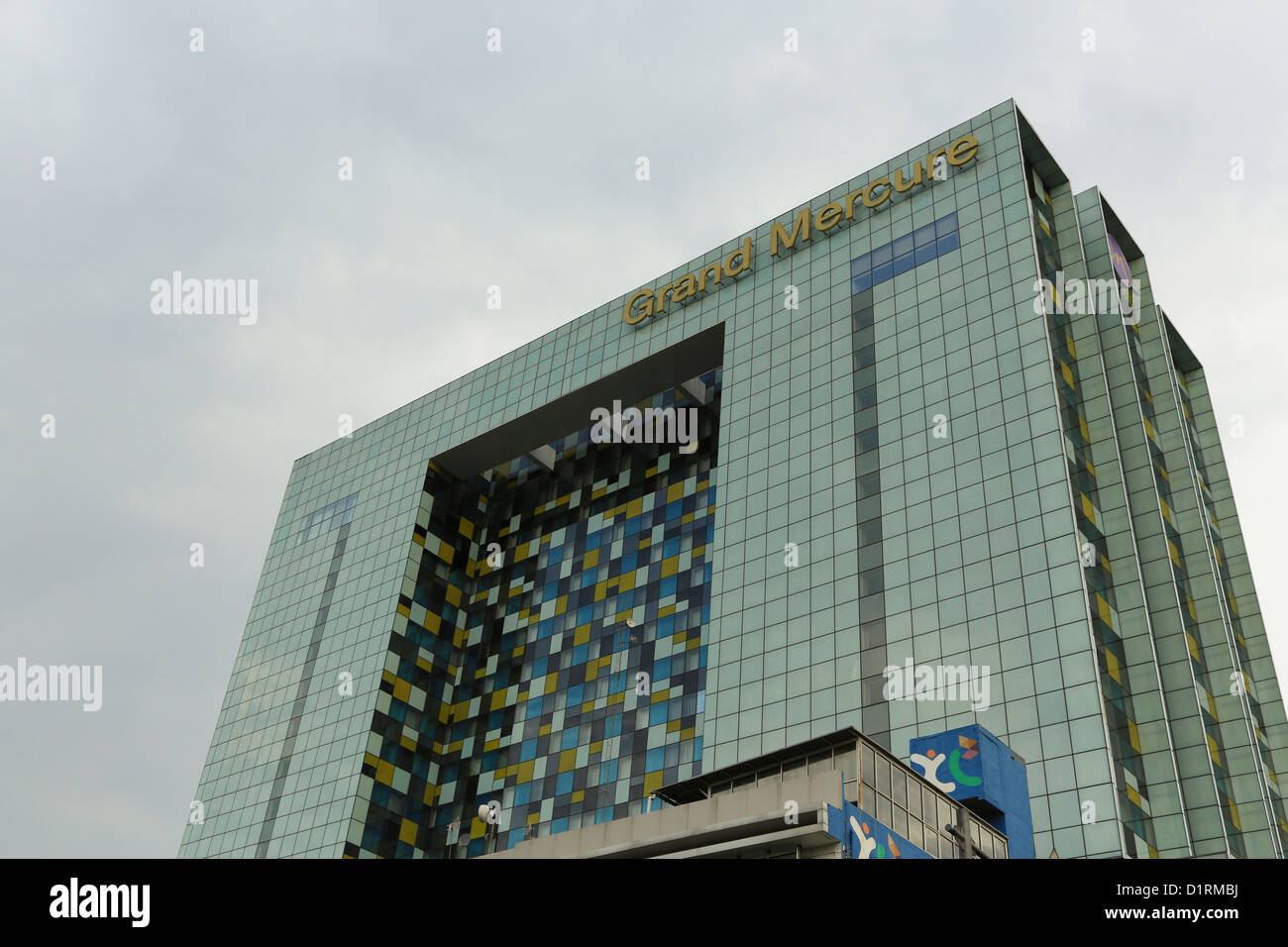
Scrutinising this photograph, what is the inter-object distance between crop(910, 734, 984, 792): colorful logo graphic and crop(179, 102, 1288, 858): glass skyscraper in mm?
5767

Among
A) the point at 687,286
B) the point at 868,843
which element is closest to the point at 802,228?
the point at 687,286

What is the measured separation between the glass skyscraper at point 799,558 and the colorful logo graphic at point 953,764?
18.9 ft

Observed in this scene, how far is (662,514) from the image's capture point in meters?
91.3

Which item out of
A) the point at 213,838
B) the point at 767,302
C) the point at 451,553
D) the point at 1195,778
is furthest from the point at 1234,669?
the point at 213,838

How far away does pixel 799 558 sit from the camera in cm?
7100

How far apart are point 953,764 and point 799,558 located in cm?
2346

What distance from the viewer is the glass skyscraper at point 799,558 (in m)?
60.0

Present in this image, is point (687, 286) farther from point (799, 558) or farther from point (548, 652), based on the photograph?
point (548, 652)

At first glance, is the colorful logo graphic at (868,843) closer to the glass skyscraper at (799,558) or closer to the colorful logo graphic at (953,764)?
the colorful logo graphic at (953,764)

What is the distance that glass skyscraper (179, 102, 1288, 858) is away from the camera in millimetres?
60000

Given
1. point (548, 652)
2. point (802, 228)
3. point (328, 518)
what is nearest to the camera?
point (802, 228)

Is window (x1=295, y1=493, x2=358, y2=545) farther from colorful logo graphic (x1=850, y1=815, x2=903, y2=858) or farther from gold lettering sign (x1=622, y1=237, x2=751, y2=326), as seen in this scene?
colorful logo graphic (x1=850, y1=815, x2=903, y2=858)
